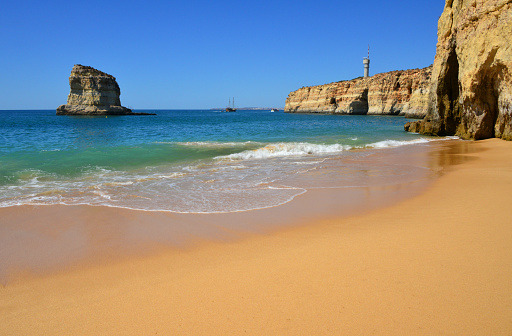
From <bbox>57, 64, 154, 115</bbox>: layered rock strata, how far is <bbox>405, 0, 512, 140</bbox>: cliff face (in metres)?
69.4

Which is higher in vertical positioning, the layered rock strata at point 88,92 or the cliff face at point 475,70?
the layered rock strata at point 88,92

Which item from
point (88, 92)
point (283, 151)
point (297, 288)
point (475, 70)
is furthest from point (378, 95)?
point (297, 288)

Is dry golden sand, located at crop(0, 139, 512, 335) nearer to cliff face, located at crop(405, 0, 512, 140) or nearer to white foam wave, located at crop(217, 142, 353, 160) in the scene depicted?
white foam wave, located at crop(217, 142, 353, 160)

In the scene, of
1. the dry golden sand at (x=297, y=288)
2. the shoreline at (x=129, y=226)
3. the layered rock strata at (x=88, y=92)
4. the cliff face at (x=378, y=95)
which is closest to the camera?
the dry golden sand at (x=297, y=288)

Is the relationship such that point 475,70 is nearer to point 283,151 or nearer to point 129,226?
point 283,151

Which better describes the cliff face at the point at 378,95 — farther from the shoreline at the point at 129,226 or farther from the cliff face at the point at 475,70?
the shoreline at the point at 129,226

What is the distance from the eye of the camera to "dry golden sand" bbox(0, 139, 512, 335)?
2270 millimetres

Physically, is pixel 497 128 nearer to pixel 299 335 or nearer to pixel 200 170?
pixel 200 170

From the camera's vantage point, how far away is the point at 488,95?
13969 millimetres

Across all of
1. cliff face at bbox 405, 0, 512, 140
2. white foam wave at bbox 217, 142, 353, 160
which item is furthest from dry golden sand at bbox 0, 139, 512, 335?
cliff face at bbox 405, 0, 512, 140

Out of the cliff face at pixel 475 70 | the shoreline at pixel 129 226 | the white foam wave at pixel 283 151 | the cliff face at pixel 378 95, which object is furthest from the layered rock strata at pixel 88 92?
the shoreline at pixel 129 226

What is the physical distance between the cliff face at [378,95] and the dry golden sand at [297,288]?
55.9 metres

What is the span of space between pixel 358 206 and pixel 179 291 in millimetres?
3484

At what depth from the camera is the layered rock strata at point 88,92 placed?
69.1 meters
